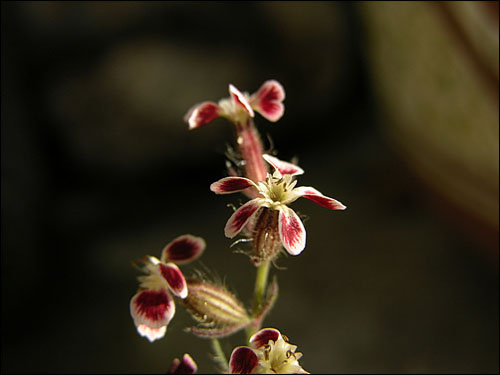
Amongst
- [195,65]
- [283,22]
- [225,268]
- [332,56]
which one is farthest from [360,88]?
[225,268]

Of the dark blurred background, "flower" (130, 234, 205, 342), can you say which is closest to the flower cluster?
"flower" (130, 234, 205, 342)

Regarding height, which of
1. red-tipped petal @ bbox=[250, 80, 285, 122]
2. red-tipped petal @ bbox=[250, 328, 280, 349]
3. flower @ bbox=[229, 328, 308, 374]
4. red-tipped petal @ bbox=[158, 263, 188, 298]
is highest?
red-tipped petal @ bbox=[250, 80, 285, 122]

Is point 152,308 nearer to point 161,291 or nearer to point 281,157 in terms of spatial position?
point 161,291

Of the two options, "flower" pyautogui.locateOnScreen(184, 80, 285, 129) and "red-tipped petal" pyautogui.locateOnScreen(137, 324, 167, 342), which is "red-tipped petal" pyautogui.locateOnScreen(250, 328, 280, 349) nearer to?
"red-tipped petal" pyautogui.locateOnScreen(137, 324, 167, 342)

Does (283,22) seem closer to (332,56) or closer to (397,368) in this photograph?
(332,56)

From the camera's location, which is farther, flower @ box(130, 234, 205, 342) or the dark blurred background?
the dark blurred background

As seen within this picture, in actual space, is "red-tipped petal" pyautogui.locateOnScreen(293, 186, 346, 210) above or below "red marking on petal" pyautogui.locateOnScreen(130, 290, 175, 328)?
above

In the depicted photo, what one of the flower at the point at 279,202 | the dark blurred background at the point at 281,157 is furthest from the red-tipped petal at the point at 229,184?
the dark blurred background at the point at 281,157
